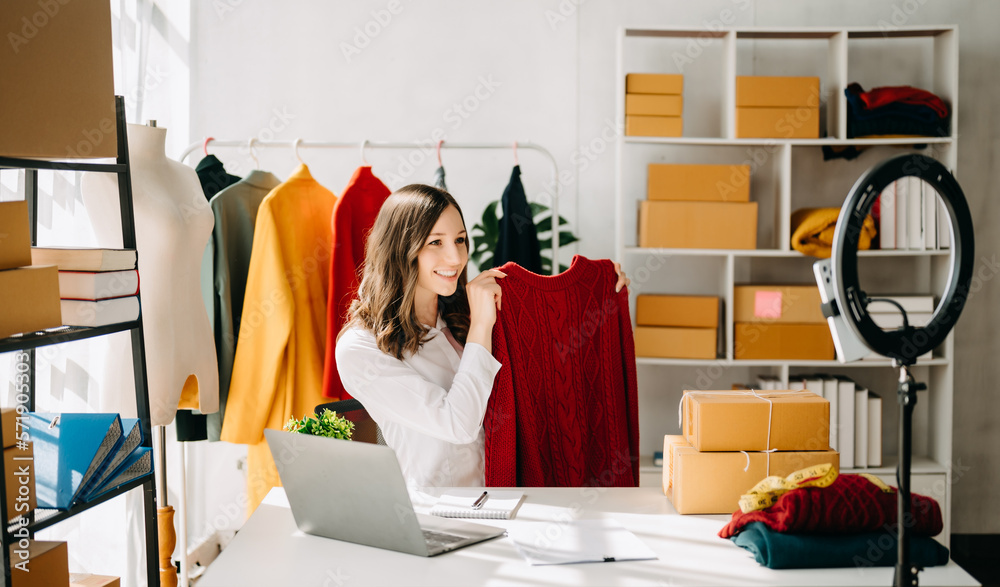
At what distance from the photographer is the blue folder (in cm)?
156

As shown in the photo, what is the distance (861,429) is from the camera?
122 inches

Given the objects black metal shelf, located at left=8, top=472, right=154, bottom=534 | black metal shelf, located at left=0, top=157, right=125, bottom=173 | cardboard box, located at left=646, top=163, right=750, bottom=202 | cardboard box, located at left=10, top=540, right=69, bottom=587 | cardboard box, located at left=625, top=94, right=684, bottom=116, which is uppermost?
cardboard box, located at left=625, top=94, right=684, bottom=116

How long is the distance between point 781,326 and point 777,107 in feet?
3.01

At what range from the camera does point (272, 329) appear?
250cm

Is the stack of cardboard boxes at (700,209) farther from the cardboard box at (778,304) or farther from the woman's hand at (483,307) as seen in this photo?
the woman's hand at (483,307)

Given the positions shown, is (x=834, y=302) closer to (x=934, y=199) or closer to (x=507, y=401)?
(x=507, y=401)

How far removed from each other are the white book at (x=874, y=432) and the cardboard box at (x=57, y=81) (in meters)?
2.99

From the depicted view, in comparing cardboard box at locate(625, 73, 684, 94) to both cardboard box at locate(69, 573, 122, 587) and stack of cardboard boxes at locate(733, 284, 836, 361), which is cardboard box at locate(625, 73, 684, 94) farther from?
cardboard box at locate(69, 573, 122, 587)

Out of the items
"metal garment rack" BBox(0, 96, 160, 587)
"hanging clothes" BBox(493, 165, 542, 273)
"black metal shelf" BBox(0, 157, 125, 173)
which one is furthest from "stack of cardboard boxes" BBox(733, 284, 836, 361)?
"black metal shelf" BBox(0, 157, 125, 173)

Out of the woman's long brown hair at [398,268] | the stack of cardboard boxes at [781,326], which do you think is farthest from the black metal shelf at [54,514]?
the stack of cardboard boxes at [781,326]

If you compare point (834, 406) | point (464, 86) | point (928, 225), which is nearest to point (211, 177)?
point (464, 86)

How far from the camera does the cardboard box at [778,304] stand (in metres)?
3.07

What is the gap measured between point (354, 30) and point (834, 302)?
2929 millimetres

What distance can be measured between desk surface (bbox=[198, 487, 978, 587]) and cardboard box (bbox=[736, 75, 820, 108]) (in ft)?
6.93
